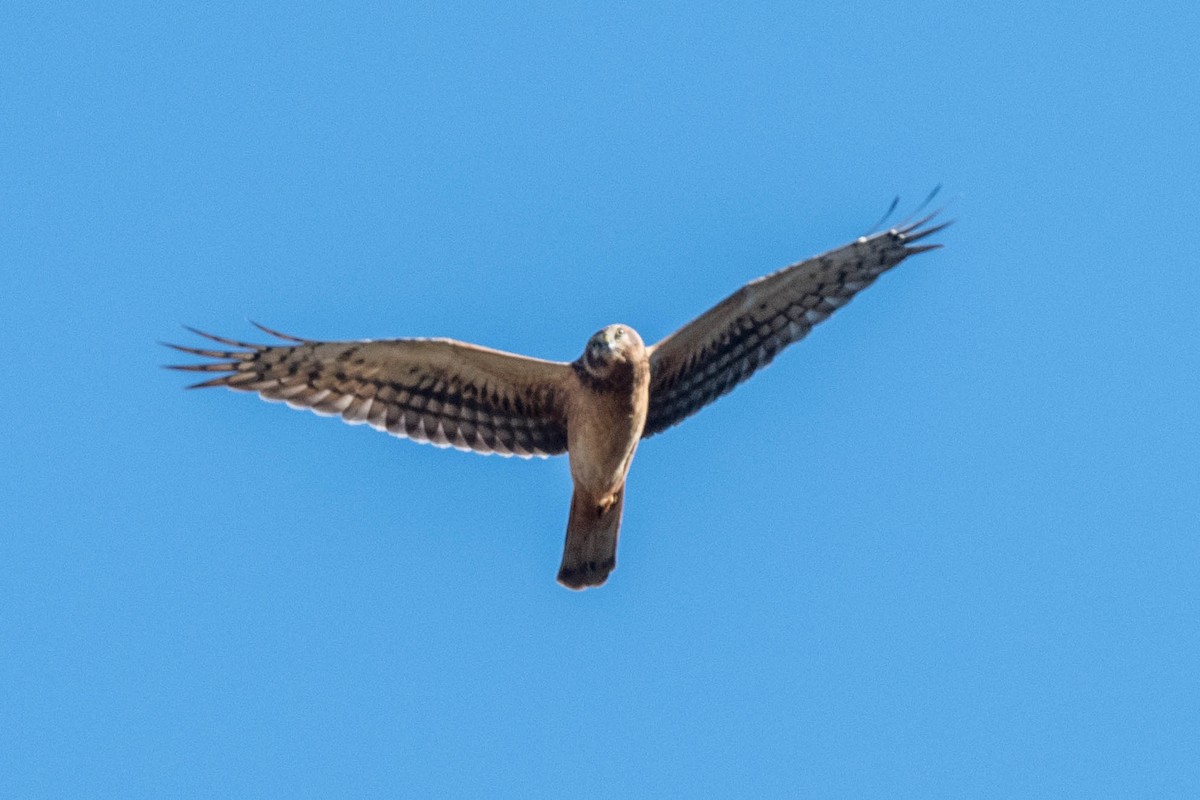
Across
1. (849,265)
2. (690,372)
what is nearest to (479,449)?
(690,372)

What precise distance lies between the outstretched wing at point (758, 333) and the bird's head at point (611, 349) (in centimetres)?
67

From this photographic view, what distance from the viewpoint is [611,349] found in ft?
44.0

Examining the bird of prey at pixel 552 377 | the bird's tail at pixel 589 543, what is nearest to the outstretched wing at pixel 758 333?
the bird of prey at pixel 552 377

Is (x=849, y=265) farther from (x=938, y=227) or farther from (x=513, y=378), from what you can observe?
(x=513, y=378)

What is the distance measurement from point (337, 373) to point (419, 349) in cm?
62

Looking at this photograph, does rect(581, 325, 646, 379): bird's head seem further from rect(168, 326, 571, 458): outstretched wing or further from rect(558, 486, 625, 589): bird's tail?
rect(558, 486, 625, 589): bird's tail

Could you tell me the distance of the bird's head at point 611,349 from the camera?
44.1ft

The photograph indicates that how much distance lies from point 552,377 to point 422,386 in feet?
3.05

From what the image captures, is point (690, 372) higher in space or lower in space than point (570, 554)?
higher

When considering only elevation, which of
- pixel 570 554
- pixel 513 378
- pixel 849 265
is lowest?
pixel 570 554

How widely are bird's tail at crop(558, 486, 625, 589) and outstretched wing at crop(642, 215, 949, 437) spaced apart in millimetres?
608

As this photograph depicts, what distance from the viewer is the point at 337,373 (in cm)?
1427

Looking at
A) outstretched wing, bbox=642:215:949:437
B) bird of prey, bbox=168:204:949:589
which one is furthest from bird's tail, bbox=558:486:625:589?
outstretched wing, bbox=642:215:949:437

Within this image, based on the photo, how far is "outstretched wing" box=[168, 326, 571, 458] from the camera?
14070mm
